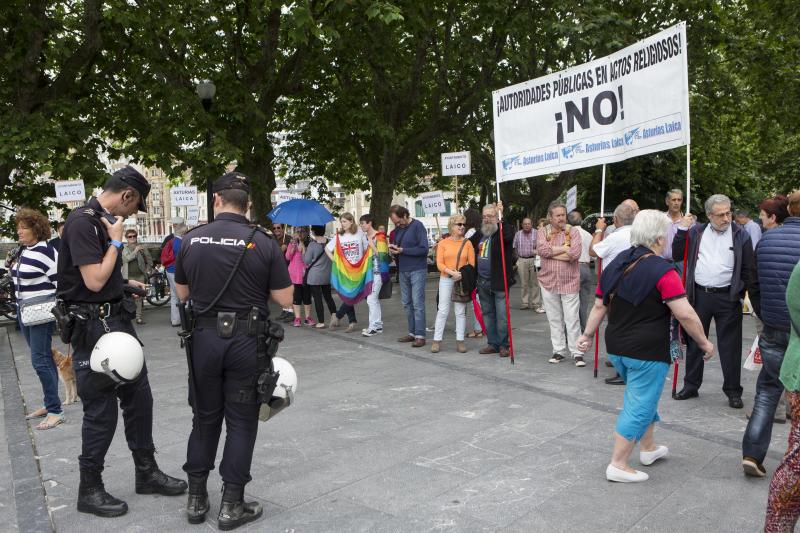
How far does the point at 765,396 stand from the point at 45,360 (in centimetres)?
576

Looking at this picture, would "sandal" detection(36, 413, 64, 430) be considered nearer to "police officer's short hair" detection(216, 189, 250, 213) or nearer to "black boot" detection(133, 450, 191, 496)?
"black boot" detection(133, 450, 191, 496)

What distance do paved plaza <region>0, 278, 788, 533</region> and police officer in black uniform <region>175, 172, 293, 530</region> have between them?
0.92 feet

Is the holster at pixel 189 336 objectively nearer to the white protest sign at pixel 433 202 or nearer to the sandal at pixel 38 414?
the sandal at pixel 38 414

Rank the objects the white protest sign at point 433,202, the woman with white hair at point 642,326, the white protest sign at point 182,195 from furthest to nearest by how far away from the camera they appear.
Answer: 1. the white protest sign at point 182,195
2. the white protest sign at point 433,202
3. the woman with white hair at point 642,326

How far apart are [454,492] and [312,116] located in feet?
56.9

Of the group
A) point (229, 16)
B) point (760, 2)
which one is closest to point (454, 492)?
point (229, 16)

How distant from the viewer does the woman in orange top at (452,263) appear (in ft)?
30.7

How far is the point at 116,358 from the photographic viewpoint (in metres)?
4.20

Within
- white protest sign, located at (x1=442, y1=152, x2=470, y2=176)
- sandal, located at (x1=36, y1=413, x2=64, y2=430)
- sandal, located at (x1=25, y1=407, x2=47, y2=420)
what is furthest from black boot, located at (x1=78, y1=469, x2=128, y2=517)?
white protest sign, located at (x1=442, y1=152, x2=470, y2=176)

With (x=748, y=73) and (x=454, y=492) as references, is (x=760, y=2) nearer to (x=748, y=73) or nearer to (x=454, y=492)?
(x=748, y=73)

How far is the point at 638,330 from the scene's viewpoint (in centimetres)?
458

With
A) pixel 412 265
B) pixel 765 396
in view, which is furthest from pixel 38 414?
pixel 765 396

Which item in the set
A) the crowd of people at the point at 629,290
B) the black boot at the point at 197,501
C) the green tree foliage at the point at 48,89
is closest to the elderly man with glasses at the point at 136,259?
the green tree foliage at the point at 48,89

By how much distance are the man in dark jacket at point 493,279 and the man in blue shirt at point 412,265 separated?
92cm
